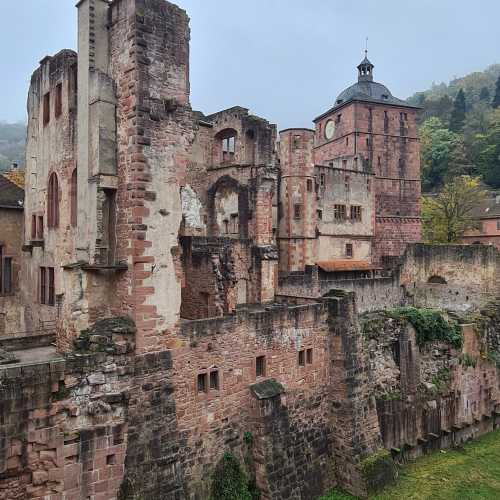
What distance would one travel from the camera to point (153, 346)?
36.5 feet

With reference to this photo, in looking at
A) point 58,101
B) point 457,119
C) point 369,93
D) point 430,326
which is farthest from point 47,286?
point 457,119

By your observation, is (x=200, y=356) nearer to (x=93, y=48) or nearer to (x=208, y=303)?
(x=208, y=303)

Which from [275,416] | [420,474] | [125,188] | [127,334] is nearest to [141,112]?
[125,188]

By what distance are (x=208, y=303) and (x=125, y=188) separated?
26.7 feet

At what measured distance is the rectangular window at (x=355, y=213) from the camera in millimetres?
36000

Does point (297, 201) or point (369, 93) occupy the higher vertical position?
point (369, 93)

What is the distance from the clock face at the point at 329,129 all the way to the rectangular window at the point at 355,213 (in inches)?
453

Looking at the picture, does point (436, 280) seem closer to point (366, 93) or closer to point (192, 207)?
point (192, 207)

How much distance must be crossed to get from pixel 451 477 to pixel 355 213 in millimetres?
23193

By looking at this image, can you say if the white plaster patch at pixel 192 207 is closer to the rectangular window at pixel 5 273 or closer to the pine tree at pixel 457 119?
the rectangular window at pixel 5 273

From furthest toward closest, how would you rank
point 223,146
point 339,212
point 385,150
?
point 385,150
point 339,212
point 223,146

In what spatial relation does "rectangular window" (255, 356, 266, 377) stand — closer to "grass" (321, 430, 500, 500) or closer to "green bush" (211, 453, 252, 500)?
"green bush" (211, 453, 252, 500)

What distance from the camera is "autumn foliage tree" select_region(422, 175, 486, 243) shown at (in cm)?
4250

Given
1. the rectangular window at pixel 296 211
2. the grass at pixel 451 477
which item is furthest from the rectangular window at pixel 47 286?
the rectangular window at pixel 296 211
